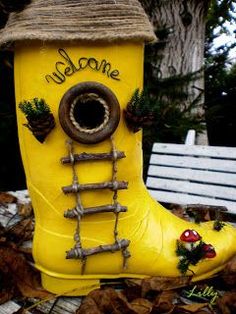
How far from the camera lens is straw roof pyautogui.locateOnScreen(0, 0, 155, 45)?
3.38 feet

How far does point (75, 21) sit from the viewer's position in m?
1.03

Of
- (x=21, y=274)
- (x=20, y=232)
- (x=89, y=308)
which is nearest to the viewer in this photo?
(x=89, y=308)

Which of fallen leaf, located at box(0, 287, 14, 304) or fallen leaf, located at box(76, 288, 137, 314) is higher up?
fallen leaf, located at box(76, 288, 137, 314)

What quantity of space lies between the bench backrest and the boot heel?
2.92ft

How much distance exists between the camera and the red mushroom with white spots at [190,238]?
1.15 metres

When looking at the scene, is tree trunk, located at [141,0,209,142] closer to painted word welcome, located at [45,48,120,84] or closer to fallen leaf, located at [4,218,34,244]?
fallen leaf, located at [4,218,34,244]

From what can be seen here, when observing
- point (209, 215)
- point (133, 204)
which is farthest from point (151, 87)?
point (133, 204)

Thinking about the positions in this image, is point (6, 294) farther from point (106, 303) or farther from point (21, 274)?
point (106, 303)

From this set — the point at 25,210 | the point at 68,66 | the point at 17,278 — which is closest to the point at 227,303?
the point at 17,278

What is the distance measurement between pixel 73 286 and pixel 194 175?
1.08 m

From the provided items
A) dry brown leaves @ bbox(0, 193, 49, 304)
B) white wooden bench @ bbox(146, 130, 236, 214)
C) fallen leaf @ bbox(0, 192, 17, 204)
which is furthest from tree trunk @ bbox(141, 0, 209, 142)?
dry brown leaves @ bbox(0, 193, 49, 304)

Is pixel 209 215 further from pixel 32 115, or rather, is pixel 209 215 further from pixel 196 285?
pixel 32 115

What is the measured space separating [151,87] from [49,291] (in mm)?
1663

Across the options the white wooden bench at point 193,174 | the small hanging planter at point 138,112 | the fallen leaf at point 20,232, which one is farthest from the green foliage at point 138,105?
the white wooden bench at point 193,174
